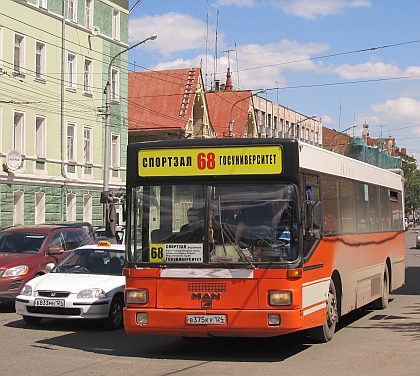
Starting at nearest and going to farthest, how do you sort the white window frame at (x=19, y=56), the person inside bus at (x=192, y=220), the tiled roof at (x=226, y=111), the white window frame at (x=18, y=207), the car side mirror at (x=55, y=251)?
the person inside bus at (x=192, y=220) < the car side mirror at (x=55, y=251) < the white window frame at (x=18, y=207) < the white window frame at (x=19, y=56) < the tiled roof at (x=226, y=111)

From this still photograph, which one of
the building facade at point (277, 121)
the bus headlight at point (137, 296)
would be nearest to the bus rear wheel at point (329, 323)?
the bus headlight at point (137, 296)

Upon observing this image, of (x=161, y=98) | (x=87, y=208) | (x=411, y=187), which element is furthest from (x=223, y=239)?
(x=411, y=187)

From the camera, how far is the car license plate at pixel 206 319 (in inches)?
395

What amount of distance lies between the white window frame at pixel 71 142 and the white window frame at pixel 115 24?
6.57m

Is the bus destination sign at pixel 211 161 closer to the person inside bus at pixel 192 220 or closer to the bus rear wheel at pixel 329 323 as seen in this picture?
the person inside bus at pixel 192 220

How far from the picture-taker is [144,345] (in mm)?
11766

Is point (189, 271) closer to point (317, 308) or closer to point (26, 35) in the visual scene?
point (317, 308)

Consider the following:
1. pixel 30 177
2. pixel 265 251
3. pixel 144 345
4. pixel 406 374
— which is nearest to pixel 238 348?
pixel 144 345

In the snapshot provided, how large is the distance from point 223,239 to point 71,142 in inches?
1238

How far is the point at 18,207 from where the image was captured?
35.8 m

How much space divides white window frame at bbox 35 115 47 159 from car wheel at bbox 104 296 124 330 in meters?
24.6

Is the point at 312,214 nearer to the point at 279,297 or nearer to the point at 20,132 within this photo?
the point at 279,297

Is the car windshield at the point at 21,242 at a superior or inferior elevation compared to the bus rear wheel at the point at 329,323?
superior

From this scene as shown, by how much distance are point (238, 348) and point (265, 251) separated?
6.81ft
